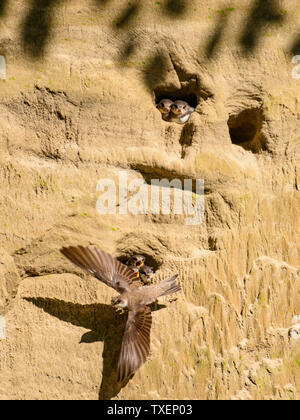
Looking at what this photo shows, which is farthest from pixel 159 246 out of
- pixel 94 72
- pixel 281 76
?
pixel 281 76

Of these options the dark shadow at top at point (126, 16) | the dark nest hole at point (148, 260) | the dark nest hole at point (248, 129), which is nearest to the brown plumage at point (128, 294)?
the dark nest hole at point (148, 260)

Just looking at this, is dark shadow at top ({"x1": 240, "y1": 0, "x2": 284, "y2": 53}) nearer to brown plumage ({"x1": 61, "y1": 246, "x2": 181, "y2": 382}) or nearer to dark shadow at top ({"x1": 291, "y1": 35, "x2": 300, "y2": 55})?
dark shadow at top ({"x1": 291, "y1": 35, "x2": 300, "y2": 55})

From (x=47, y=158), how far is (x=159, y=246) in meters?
0.77

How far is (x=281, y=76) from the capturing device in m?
2.92

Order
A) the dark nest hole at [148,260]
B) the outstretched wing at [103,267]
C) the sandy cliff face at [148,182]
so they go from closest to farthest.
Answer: the outstretched wing at [103,267]
the sandy cliff face at [148,182]
the dark nest hole at [148,260]

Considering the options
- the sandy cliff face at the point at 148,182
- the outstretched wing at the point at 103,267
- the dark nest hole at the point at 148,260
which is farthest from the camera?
the dark nest hole at the point at 148,260

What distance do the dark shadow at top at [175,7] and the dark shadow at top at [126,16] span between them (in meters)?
0.17

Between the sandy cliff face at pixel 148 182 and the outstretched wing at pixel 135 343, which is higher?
the sandy cliff face at pixel 148 182

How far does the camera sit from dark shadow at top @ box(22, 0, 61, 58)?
2756 mm

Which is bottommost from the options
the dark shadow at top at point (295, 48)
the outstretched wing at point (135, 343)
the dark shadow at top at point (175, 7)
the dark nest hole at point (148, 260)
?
the outstretched wing at point (135, 343)

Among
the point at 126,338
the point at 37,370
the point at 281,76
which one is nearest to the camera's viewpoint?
the point at 126,338

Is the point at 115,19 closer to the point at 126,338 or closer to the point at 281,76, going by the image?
the point at 281,76

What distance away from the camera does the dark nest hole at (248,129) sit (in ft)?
9.64

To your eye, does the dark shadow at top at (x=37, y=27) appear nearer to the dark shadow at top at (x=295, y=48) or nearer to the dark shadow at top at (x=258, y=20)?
the dark shadow at top at (x=258, y=20)
